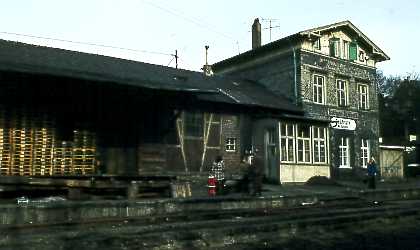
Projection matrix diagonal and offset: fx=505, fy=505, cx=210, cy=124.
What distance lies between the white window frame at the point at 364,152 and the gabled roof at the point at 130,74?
5.95m

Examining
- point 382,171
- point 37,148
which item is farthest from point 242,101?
point 382,171

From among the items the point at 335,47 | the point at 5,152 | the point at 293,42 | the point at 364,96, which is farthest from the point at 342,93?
the point at 5,152

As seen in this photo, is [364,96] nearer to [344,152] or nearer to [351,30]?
[351,30]

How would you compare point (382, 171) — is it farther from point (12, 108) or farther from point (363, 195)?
point (12, 108)

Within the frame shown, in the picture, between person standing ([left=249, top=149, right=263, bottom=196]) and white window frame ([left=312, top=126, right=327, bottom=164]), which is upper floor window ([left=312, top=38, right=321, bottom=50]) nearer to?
white window frame ([left=312, top=126, right=327, bottom=164])

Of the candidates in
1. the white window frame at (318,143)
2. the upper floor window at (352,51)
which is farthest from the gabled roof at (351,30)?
the white window frame at (318,143)

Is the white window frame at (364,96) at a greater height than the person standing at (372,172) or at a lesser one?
greater

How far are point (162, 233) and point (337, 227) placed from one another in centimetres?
422

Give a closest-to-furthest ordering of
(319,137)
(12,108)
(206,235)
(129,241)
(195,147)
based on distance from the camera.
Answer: (129,241) → (206,235) → (12,108) → (195,147) → (319,137)

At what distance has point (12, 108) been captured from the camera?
17156 millimetres

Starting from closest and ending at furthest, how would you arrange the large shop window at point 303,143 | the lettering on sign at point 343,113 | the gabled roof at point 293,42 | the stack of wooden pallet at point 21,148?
the stack of wooden pallet at point 21,148
the large shop window at point 303,143
the gabled roof at point 293,42
the lettering on sign at point 343,113

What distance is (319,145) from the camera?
2611cm

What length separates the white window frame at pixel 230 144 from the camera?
23.8 metres

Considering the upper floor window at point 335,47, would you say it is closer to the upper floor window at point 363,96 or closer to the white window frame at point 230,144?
the upper floor window at point 363,96
